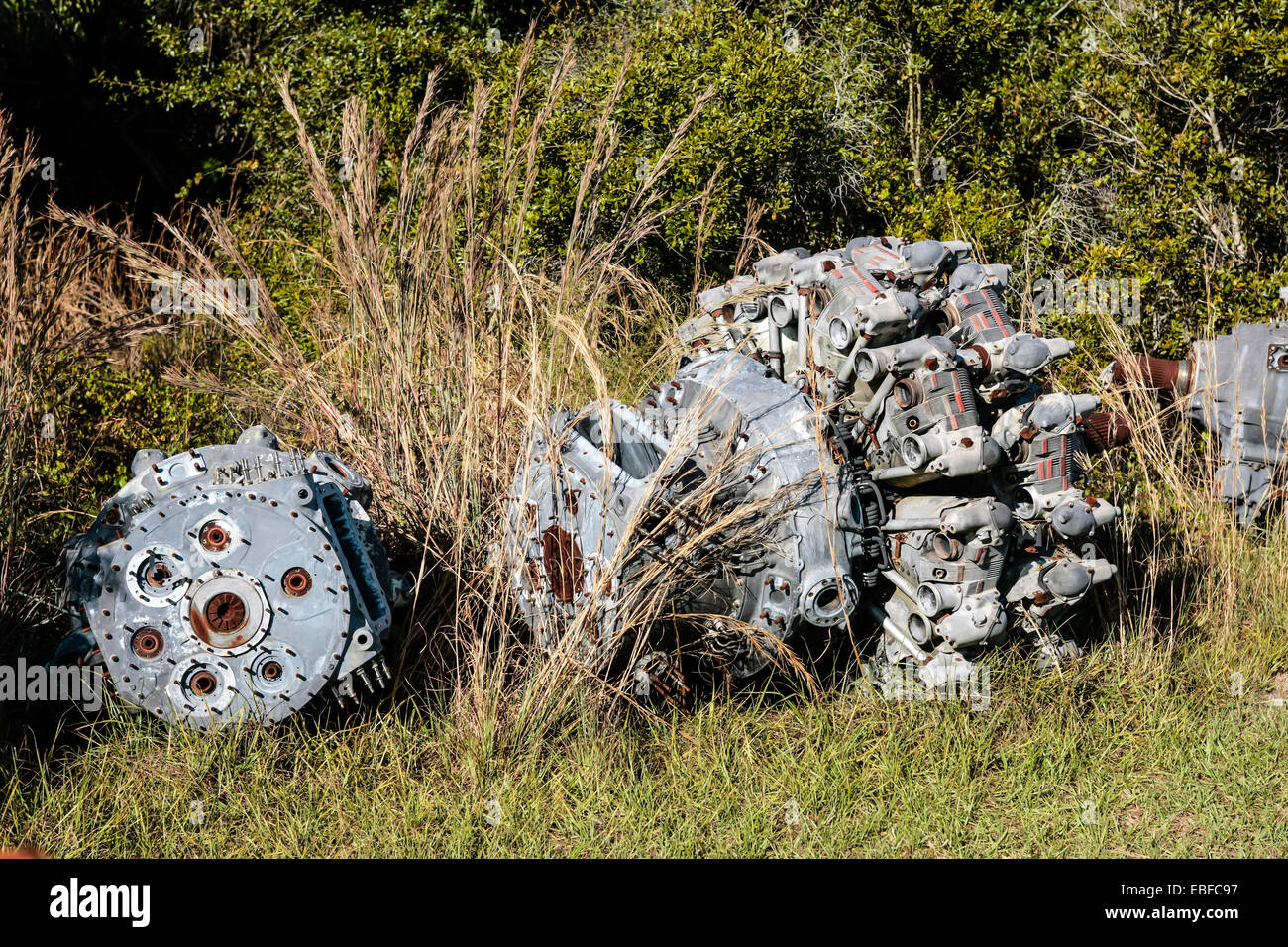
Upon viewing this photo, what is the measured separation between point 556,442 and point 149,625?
1.34 m

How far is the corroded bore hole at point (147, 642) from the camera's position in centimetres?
368

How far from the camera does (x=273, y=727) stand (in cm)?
382

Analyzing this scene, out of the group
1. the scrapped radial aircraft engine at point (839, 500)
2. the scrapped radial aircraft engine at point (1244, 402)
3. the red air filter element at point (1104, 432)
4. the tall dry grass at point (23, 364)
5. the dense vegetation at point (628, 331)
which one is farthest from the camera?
the scrapped radial aircraft engine at point (1244, 402)

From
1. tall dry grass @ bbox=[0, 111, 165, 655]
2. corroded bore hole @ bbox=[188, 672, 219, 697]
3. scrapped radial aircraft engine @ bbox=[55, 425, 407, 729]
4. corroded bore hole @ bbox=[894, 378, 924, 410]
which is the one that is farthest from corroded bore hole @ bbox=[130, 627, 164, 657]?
corroded bore hole @ bbox=[894, 378, 924, 410]

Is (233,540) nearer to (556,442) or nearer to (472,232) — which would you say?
(556,442)

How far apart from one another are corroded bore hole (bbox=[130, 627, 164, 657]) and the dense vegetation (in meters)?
0.32

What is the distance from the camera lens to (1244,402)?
544cm

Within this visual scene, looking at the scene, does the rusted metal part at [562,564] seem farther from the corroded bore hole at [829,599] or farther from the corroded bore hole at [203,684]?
the corroded bore hole at [203,684]

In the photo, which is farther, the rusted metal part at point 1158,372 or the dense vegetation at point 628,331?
the rusted metal part at point 1158,372

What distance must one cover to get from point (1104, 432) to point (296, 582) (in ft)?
10.5

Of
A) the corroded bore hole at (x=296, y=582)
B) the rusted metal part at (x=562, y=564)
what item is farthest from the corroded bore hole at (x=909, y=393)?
the corroded bore hole at (x=296, y=582)

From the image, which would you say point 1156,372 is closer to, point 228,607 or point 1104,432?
point 1104,432

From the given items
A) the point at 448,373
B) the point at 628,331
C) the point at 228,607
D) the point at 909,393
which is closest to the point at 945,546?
the point at 909,393
